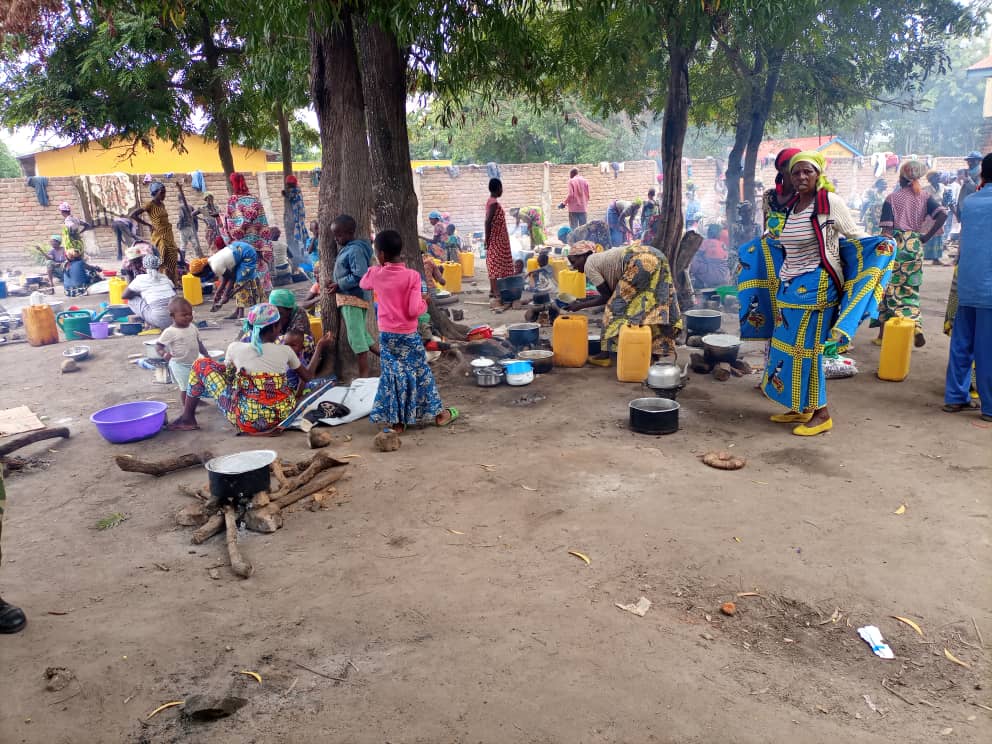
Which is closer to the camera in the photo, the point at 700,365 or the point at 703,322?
the point at 700,365

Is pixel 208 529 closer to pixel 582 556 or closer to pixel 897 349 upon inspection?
pixel 582 556

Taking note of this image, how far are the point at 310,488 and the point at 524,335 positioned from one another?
3.75 meters

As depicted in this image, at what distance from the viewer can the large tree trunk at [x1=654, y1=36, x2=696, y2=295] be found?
8703 mm

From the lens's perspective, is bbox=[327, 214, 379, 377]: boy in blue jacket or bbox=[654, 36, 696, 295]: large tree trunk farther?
bbox=[654, 36, 696, 295]: large tree trunk

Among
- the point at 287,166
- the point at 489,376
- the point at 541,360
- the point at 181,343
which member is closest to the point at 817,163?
the point at 541,360

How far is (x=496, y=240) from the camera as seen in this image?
10.2 metres

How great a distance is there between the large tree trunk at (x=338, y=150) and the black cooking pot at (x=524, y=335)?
1.83 metres

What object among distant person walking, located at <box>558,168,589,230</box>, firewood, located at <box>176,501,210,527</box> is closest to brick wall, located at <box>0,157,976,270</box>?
distant person walking, located at <box>558,168,589,230</box>

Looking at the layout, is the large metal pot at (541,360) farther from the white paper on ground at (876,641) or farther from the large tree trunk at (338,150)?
the white paper on ground at (876,641)

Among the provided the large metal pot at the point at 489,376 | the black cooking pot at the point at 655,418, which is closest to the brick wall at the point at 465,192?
the large metal pot at the point at 489,376

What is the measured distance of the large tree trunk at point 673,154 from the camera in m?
8.70

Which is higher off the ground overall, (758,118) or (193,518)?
(758,118)

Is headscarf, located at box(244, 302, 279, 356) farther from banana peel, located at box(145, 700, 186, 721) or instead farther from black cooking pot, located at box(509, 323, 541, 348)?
banana peel, located at box(145, 700, 186, 721)

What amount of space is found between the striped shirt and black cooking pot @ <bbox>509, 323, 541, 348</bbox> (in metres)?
3.03
